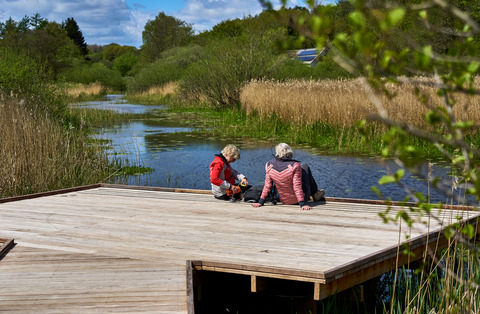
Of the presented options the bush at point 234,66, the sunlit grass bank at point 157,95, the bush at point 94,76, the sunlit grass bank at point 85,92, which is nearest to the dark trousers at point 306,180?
the bush at point 234,66

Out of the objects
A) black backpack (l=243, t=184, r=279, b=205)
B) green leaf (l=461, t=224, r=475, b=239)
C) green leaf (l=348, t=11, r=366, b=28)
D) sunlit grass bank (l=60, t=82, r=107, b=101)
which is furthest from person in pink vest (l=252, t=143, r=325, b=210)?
sunlit grass bank (l=60, t=82, r=107, b=101)

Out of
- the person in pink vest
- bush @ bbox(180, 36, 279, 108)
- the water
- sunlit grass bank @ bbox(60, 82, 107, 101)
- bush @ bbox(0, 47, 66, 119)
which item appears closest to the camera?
the person in pink vest

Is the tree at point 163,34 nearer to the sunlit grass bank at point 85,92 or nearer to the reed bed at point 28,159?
the sunlit grass bank at point 85,92

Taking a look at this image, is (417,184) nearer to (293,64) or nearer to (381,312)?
(381,312)

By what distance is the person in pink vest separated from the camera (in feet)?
18.8

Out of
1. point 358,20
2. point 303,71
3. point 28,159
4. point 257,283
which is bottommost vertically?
point 257,283

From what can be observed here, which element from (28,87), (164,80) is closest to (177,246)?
(28,87)

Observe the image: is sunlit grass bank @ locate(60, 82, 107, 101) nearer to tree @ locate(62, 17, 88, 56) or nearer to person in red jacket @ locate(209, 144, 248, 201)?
person in red jacket @ locate(209, 144, 248, 201)

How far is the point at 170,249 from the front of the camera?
14.1 feet

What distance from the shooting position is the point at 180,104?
28.2 metres

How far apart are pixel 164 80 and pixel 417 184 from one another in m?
30.0

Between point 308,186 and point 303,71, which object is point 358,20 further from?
point 303,71

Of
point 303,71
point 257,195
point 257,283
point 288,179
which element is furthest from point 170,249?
point 303,71

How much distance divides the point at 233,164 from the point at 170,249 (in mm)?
6877
